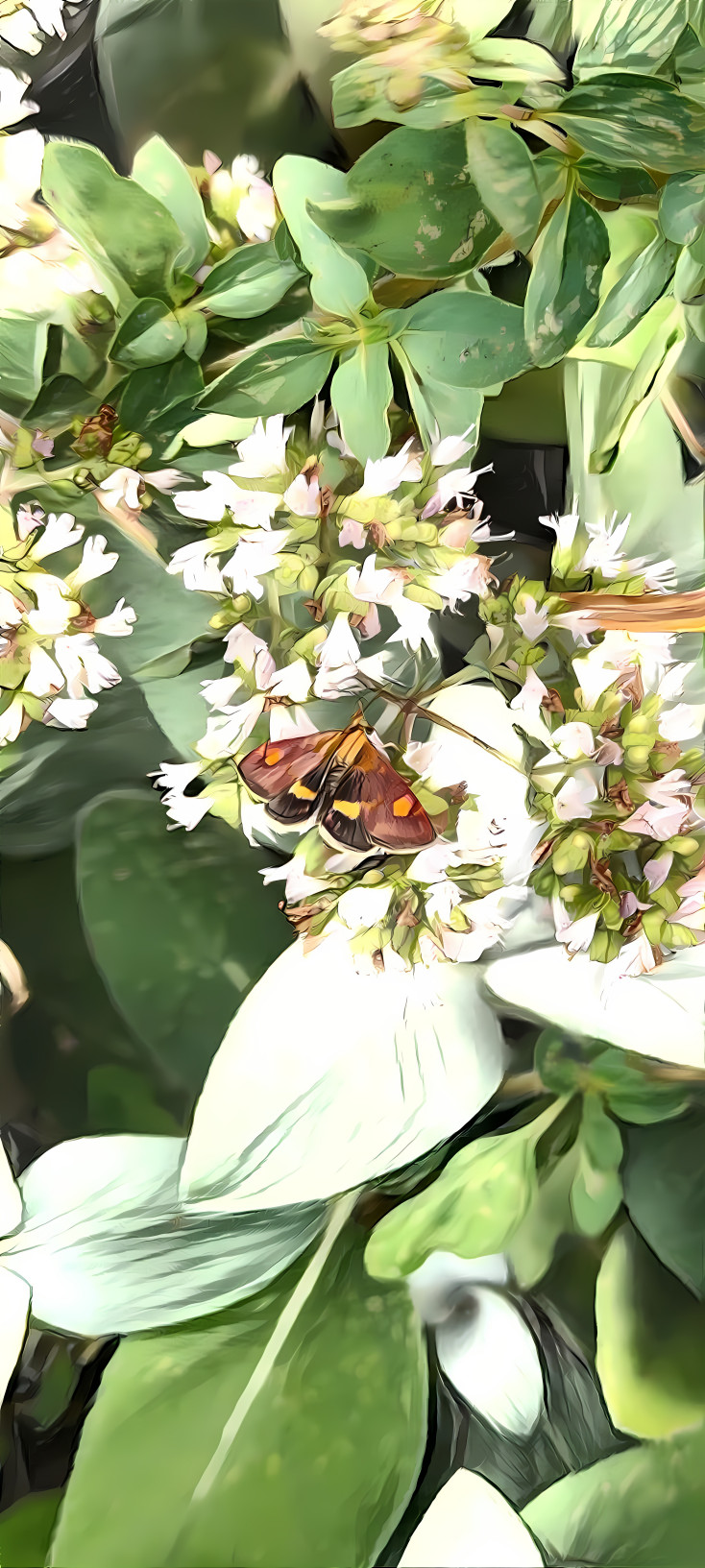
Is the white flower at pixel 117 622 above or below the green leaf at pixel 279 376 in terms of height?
below

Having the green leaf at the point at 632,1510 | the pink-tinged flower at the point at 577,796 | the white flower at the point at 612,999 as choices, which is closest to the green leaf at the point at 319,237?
the pink-tinged flower at the point at 577,796

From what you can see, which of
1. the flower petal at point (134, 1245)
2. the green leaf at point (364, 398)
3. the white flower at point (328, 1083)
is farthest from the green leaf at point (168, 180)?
the flower petal at point (134, 1245)

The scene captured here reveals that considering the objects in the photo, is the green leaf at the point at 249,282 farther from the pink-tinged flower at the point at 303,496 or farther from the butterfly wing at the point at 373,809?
the butterfly wing at the point at 373,809

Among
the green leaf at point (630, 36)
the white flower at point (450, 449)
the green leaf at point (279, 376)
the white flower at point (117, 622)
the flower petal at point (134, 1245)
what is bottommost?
the flower petal at point (134, 1245)

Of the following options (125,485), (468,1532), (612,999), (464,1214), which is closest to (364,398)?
(125,485)

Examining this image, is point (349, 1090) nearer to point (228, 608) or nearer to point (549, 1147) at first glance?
point (549, 1147)

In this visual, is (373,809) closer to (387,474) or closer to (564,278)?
(387,474)

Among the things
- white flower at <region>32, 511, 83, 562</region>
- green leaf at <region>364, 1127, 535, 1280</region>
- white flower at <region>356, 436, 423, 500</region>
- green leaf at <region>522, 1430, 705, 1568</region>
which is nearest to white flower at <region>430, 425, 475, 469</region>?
white flower at <region>356, 436, 423, 500</region>
